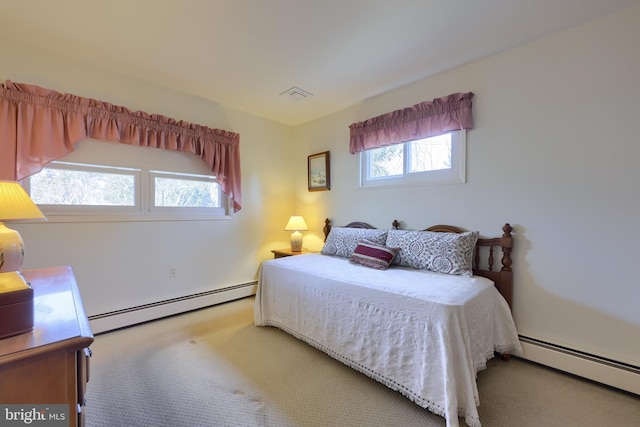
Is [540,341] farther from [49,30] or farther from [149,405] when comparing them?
[49,30]

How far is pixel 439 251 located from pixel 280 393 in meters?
1.56

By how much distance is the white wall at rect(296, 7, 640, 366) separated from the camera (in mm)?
1712

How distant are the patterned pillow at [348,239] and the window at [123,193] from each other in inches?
55.1

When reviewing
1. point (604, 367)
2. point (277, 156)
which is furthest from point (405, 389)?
point (277, 156)

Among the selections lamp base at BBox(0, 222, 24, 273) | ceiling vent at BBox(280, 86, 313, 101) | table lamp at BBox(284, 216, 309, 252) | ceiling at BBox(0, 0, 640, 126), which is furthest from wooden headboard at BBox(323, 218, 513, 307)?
lamp base at BBox(0, 222, 24, 273)

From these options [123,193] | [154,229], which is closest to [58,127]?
[123,193]

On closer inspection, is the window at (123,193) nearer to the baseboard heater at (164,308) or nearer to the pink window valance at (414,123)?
the baseboard heater at (164,308)

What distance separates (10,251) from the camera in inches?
43.5

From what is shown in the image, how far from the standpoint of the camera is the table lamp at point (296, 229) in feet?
11.5

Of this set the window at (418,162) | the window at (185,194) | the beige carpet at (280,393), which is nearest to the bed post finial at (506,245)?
the window at (418,162)

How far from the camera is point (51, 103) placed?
2152 millimetres

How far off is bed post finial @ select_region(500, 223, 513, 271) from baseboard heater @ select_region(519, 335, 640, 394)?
1.83ft

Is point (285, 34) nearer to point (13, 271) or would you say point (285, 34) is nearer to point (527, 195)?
point (13, 271)

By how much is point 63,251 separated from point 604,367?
162 inches
